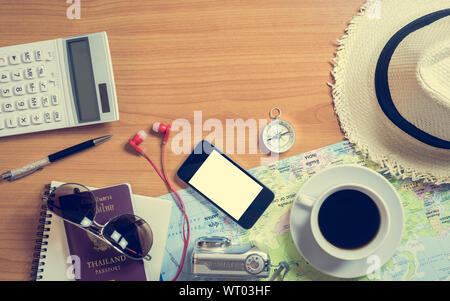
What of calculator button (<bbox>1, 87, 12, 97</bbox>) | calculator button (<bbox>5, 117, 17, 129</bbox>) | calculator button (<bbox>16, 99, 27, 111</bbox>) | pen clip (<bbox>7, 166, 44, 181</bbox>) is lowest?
pen clip (<bbox>7, 166, 44, 181</bbox>)

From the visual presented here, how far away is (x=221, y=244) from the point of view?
0.61m

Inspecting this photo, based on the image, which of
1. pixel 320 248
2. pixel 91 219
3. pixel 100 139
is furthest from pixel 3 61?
pixel 320 248

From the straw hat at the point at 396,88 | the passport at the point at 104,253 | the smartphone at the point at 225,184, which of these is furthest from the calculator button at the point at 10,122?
the straw hat at the point at 396,88

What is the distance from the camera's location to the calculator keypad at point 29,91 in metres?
0.62

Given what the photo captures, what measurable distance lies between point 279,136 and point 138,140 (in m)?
0.28

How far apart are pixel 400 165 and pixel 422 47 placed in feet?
0.71

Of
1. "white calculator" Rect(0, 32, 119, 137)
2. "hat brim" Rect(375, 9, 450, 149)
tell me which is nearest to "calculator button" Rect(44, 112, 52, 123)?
"white calculator" Rect(0, 32, 119, 137)

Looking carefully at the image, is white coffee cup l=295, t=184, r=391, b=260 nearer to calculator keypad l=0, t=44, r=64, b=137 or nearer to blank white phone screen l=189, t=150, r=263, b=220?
blank white phone screen l=189, t=150, r=263, b=220

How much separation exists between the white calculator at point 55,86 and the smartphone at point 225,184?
0.59 feet

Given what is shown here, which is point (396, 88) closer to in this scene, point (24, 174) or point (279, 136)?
point (279, 136)

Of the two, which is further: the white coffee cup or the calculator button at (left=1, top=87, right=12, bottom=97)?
the calculator button at (left=1, top=87, right=12, bottom=97)

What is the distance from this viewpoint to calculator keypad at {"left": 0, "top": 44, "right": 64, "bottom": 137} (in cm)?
62
